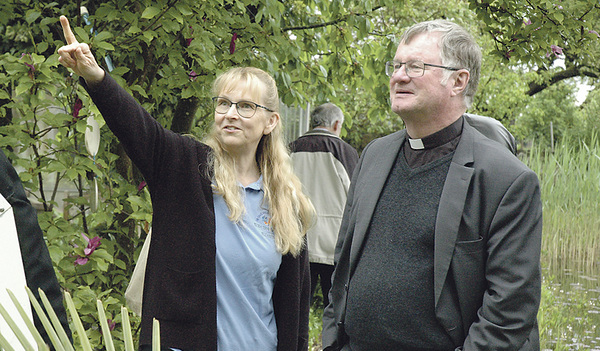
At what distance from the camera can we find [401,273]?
2.04 metres

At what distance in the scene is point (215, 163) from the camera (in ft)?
7.68

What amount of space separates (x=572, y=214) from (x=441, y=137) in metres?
6.89

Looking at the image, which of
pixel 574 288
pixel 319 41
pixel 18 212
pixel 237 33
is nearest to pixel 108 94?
pixel 18 212

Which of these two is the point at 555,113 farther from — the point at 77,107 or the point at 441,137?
the point at 441,137

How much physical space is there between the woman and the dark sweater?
1.01 ft

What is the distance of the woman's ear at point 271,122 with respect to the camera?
254cm

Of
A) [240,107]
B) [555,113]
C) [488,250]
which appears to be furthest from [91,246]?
[555,113]

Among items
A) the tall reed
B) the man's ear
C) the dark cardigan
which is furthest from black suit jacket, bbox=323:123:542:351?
the tall reed

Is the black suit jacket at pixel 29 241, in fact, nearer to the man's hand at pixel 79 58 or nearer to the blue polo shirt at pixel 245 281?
the man's hand at pixel 79 58

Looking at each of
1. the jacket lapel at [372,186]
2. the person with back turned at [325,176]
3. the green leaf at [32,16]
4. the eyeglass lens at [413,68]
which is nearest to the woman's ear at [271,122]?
the jacket lapel at [372,186]

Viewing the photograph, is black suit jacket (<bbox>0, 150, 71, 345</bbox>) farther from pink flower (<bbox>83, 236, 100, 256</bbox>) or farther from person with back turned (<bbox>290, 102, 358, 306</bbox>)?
person with back turned (<bbox>290, 102, 358, 306</bbox>)

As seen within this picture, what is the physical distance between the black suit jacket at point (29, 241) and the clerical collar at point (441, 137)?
3.79 ft

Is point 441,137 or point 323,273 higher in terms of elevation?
point 441,137

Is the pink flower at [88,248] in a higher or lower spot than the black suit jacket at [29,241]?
lower
